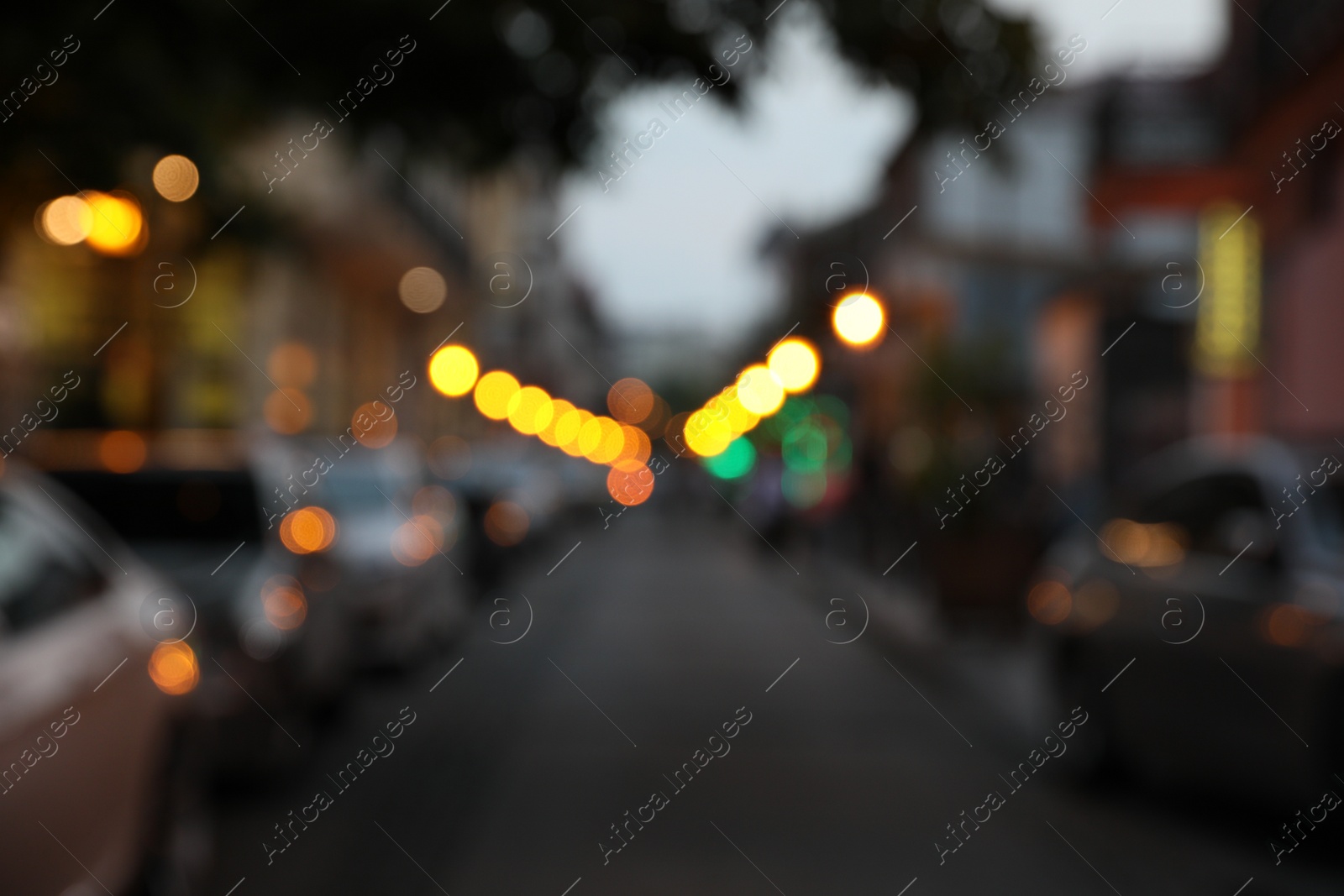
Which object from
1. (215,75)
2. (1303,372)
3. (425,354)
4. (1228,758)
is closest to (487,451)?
(425,354)

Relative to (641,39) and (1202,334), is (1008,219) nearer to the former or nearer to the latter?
(1202,334)

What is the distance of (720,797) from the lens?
7.14m

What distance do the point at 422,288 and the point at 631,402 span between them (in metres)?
82.5

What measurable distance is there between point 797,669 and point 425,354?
108 ft

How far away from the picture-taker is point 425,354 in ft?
144

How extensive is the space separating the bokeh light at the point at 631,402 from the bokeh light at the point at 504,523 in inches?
3658

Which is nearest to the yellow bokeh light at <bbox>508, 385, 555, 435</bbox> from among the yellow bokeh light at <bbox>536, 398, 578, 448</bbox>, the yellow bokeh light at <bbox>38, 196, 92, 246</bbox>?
the yellow bokeh light at <bbox>536, 398, 578, 448</bbox>

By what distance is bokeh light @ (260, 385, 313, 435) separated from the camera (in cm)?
2562

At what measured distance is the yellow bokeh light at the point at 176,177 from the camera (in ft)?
36.1

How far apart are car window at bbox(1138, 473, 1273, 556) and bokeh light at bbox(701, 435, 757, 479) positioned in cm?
4042

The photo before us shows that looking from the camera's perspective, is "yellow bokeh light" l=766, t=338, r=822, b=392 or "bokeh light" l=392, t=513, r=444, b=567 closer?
"bokeh light" l=392, t=513, r=444, b=567

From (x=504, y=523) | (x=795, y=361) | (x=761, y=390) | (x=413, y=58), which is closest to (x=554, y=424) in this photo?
(x=761, y=390)

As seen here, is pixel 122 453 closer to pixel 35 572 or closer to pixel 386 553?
pixel 386 553

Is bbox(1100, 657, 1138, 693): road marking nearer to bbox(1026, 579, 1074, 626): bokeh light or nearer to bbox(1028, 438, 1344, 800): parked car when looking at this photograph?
bbox(1028, 438, 1344, 800): parked car
